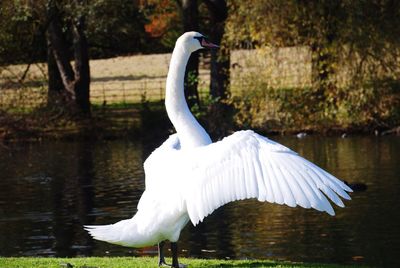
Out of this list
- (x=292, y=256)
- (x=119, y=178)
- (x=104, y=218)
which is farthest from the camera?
(x=119, y=178)

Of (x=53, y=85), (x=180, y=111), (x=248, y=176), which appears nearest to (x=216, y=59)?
(x=53, y=85)

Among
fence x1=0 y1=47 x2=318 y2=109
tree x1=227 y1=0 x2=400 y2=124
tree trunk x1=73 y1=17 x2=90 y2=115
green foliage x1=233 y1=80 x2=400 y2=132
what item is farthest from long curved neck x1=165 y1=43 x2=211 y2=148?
tree trunk x1=73 y1=17 x2=90 y2=115

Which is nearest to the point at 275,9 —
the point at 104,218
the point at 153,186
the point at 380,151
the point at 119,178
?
the point at 380,151

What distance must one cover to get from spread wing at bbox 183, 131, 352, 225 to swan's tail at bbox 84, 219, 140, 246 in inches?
30.1

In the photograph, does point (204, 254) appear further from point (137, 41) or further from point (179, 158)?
point (137, 41)

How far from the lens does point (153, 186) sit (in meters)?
11.6

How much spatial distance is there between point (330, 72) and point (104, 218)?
17509mm

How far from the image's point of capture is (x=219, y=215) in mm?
20609

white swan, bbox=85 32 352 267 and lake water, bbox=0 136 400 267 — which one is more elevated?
white swan, bbox=85 32 352 267

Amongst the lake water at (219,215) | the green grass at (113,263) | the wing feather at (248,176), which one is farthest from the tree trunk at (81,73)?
A: the wing feather at (248,176)

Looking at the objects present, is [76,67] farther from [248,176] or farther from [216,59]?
[248,176]

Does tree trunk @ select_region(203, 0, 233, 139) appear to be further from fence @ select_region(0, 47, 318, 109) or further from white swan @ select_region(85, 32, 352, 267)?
white swan @ select_region(85, 32, 352, 267)

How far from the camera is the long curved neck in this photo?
1177 centimetres

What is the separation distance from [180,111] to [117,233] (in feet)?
5.64
